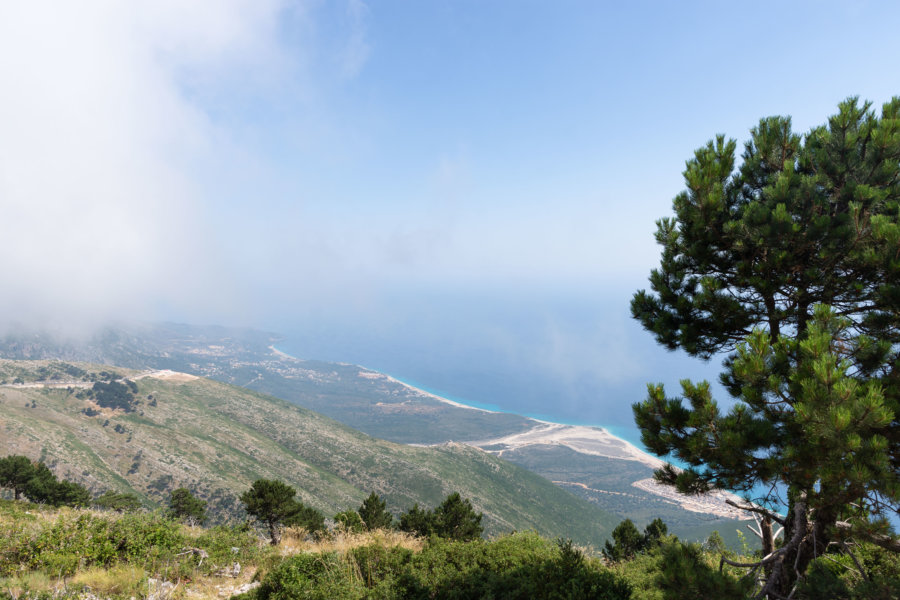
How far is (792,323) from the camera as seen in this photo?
5.59 metres

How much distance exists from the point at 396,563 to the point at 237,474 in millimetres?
97753

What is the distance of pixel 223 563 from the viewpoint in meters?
9.01

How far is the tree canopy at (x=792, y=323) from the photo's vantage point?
3.82 m

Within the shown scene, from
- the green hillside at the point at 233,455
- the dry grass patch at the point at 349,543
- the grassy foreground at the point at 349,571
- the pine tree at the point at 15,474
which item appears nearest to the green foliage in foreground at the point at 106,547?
the grassy foreground at the point at 349,571

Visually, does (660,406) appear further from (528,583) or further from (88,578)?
(88,578)

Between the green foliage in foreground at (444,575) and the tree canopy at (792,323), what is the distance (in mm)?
2561

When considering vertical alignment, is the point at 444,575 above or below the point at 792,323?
below

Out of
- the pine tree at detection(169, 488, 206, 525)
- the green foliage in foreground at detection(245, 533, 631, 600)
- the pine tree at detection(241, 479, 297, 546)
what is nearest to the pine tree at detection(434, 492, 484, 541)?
the pine tree at detection(241, 479, 297, 546)

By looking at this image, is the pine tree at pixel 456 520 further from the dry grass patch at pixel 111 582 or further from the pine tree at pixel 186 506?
the pine tree at pixel 186 506

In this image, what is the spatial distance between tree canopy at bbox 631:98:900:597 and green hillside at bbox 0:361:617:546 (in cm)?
8271

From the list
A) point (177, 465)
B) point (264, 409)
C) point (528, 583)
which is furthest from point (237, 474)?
point (528, 583)

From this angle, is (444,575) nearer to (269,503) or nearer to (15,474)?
(269,503)

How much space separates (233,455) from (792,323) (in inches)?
4506

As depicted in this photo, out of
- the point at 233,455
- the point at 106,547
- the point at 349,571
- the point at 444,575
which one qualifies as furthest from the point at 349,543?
the point at 233,455
